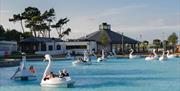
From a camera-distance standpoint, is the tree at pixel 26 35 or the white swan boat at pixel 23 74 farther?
the tree at pixel 26 35

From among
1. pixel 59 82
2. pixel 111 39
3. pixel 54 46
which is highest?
pixel 111 39

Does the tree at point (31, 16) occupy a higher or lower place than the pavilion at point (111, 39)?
higher

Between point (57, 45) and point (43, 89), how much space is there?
5577 cm

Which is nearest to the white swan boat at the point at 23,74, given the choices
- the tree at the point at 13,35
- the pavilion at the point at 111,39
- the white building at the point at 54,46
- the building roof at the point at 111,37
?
the white building at the point at 54,46

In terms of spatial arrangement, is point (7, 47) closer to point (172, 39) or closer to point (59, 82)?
point (172, 39)

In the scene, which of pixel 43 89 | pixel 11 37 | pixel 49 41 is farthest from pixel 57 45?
pixel 43 89

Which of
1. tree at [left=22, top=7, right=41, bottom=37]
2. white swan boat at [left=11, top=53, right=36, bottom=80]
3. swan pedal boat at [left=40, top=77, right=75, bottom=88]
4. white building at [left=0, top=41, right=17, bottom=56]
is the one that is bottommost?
swan pedal boat at [left=40, top=77, right=75, bottom=88]

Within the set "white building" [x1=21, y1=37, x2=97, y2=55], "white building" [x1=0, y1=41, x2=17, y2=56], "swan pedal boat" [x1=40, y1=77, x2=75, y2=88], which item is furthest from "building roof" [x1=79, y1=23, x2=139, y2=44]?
"swan pedal boat" [x1=40, y1=77, x2=75, y2=88]

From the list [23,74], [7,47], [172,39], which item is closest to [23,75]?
[23,74]

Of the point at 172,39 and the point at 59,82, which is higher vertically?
the point at 172,39

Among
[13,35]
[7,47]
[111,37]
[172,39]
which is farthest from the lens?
[172,39]

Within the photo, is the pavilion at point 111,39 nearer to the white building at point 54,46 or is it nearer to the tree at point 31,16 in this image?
the white building at point 54,46

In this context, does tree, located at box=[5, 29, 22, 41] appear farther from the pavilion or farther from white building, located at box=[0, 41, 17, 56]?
the pavilion

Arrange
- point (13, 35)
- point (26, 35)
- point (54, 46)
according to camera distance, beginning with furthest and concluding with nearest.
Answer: point (26, 35) < point (13, 35) < point (54, 46)
